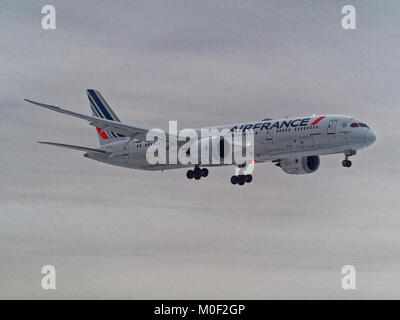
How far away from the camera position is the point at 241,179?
276 ft

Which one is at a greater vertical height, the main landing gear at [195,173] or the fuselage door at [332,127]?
the fuselage door at [332,127]

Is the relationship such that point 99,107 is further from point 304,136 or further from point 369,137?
point 369,137

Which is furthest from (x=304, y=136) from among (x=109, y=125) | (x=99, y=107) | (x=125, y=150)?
Result: (x=99, y=107)

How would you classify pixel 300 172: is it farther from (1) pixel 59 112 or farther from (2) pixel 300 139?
(1) pixel 59 112

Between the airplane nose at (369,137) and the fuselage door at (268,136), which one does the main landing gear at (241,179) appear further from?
the airplane nose at (369,137)

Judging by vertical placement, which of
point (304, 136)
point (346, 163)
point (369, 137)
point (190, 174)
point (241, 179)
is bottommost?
point (346, 163)

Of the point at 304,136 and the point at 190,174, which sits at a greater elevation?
the point at 304,136

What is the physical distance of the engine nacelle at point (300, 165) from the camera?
83.9 metres

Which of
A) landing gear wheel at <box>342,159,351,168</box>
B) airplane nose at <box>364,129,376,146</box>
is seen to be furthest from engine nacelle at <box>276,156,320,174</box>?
airplane nose at <box>364,129,376,146</box>

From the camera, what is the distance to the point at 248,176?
84.4 metres

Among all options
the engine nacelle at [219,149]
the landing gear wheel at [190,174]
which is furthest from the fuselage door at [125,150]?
the engine nacelle at [219,149]

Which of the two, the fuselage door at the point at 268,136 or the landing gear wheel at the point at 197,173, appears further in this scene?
the landing gear wheel at the point at 197,173

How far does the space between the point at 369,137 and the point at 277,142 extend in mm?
8414

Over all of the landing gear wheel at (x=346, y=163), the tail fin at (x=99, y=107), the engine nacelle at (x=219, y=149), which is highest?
the tail fin at (x=99, y=107)
